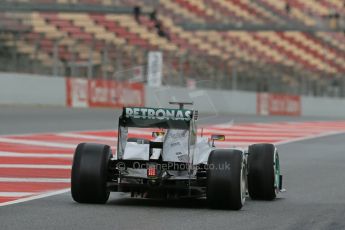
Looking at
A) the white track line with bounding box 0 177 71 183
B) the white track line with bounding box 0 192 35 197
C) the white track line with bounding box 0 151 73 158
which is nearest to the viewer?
the white track line with bounding box 0 192 35 197

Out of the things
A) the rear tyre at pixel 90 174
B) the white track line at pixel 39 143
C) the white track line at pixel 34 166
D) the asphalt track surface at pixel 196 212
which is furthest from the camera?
the white track line at pixel 39 143

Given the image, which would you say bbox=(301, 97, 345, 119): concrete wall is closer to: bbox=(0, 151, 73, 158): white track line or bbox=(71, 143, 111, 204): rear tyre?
bbox=(0, 151, 73, 158): white track line

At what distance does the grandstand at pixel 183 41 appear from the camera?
99.0 feet

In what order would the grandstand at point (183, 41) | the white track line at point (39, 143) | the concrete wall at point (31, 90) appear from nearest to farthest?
1. the white track line at point (39, 143)
2. the concrete wall at point (31, 90)
3. the grandstand at point (183, 41)

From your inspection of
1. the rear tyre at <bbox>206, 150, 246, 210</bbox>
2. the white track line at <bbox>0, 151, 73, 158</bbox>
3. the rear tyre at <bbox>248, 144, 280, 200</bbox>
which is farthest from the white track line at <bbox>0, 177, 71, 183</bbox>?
the rear tyre at <bbox>206, 150, 246, 210</bbox>

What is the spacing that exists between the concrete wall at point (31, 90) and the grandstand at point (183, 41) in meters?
0.36

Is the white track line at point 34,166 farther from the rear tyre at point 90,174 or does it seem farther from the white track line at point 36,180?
the rear tyre at point 90,174

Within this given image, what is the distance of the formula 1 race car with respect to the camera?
314 inches

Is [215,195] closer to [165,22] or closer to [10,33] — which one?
[10,33]

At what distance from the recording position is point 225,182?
26.0 feet

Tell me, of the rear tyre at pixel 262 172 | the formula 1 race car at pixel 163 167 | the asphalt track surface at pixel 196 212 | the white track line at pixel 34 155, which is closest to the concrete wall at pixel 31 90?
the white track line at pixel 34 155

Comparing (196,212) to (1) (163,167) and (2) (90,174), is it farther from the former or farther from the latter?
(2) (90,174)

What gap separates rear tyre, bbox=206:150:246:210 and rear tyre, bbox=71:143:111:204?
2.86ft

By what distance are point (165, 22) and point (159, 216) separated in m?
37.9
